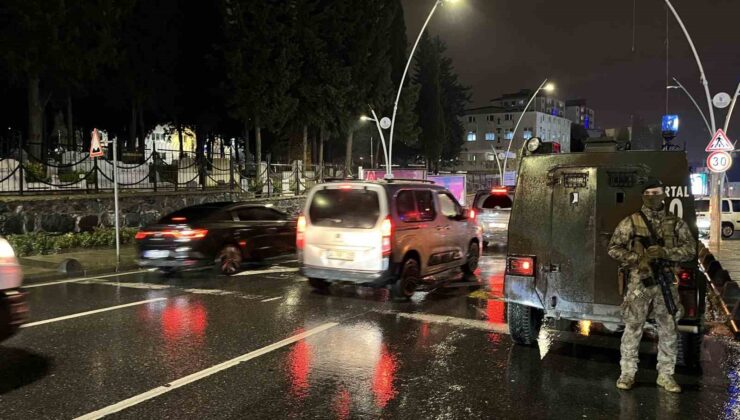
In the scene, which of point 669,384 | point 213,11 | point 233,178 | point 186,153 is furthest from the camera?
point 213,11

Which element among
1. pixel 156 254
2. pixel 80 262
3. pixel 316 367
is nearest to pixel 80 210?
pixel 80 262

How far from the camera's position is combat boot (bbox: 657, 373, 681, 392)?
5246mm

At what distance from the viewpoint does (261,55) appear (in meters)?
28.8

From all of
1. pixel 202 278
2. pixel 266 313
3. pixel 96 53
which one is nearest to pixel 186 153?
pixel 96 53

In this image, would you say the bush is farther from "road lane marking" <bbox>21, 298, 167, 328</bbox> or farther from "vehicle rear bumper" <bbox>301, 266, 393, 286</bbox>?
"vehicle rear bumper" <bbox>301, 266, 393, 286</bbox>

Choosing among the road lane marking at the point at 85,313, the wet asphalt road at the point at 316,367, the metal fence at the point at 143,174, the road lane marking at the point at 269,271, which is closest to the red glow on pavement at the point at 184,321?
the wet asphalt road at the point at 316,367

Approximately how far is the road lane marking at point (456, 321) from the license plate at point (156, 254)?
4.91m

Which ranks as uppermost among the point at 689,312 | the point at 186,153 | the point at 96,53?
the point at 96,53

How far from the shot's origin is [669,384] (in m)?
5.27

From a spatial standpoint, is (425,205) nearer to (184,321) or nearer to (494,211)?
(184,321)

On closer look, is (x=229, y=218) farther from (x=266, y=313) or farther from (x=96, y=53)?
(x=96, y=53)

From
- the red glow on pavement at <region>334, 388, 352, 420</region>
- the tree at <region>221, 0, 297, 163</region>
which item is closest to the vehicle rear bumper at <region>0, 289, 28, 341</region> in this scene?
the red glow on pavement at <region>334, 388, 352, 420</region>

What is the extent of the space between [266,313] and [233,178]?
601 inches

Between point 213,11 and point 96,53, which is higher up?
point 213,11
